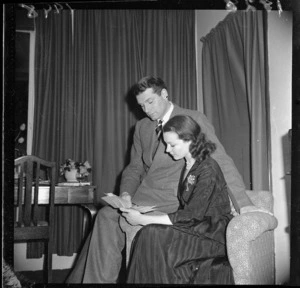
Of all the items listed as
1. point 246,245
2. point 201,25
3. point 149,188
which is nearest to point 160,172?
point 149,188

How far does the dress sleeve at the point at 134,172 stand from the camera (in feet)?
8.46

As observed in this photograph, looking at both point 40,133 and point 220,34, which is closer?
point 220,34

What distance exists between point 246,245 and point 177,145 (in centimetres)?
64

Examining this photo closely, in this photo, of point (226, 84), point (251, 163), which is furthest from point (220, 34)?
point (251, 163)

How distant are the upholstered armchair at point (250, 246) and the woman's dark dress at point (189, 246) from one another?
0.08 metres

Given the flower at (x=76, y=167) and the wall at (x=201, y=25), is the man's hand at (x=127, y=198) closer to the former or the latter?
the flower at (x=76, y=167)

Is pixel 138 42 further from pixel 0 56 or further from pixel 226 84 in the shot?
pixel 0 56

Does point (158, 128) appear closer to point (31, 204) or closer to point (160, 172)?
point (160, 172)

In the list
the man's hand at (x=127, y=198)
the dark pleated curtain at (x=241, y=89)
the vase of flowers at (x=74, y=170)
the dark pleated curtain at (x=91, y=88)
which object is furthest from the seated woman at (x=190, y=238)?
the dark pleated curtain at (x=91, y=88)

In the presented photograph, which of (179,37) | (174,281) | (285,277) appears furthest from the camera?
(179,37)

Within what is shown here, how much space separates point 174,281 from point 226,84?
163 cm

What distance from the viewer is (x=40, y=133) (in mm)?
3365

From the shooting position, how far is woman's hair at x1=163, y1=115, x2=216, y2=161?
211 centimetres

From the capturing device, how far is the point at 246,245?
6.15 ft
